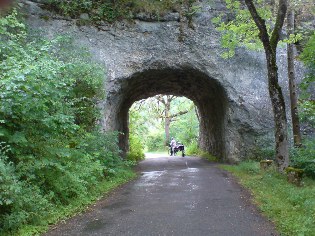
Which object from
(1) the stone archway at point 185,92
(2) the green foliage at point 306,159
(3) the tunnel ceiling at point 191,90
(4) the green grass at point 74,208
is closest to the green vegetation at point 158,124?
(3) the tunnel ceiling at point 191,90

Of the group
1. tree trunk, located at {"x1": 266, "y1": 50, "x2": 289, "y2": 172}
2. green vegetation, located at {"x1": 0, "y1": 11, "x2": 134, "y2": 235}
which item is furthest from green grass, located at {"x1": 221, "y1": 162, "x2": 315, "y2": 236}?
green vegetation, located at {"x1": 0, "y1": 11, "x2": 134, "y2": 235}

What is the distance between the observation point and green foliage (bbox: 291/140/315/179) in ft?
35.0

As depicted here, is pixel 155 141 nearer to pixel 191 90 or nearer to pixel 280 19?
pixel 191 90

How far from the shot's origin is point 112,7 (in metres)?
15.3

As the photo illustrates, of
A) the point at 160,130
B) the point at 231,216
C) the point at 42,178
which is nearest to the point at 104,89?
the point at 42,178

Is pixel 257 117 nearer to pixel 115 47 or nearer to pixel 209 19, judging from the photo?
pixel 209 19

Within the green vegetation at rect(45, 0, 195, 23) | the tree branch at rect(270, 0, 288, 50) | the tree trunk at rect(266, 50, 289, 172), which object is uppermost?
the green vegetation at rect(45, 0, 195, 23)

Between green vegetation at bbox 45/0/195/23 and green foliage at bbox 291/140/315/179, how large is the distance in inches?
312

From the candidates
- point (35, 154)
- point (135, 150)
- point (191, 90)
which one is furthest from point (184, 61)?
point (35, 154)

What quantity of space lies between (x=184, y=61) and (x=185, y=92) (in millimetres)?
6431

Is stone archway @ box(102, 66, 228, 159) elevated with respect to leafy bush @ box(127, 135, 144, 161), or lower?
elevated

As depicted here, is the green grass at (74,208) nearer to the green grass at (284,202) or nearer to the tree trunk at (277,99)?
the green grass at (284,202)

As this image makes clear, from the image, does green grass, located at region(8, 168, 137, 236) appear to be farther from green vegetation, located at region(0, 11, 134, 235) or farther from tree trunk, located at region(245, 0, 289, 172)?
tree trunk, located at region(245, 0, 289, 172)

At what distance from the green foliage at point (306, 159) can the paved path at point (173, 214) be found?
111 inches
